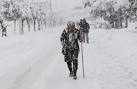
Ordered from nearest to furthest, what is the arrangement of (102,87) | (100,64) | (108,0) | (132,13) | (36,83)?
(102,87), (36,83), (100,64), (132,13), (108,0)

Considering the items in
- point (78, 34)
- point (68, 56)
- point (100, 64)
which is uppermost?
point (78, 34)

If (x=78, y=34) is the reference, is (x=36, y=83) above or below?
below

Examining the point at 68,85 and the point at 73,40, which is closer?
the point at 68,85

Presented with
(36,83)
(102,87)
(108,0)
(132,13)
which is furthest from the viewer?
(108,0)

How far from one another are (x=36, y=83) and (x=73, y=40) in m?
1.84

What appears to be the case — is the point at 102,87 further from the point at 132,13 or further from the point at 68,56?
the point at 132,13

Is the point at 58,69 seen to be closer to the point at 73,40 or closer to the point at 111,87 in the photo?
the point at 73,40

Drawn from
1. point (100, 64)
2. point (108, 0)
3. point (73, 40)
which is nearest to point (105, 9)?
point (108, 0)

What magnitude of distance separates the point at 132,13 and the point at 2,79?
19.8 meters

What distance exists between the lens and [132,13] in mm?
29562

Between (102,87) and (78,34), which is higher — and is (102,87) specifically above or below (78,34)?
below

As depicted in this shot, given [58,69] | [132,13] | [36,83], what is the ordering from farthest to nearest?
1. [132,13]
2. [58,69]
3. [36,83]

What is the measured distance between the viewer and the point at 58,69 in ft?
46.2

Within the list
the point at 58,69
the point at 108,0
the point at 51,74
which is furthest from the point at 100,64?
the point at 108,0
